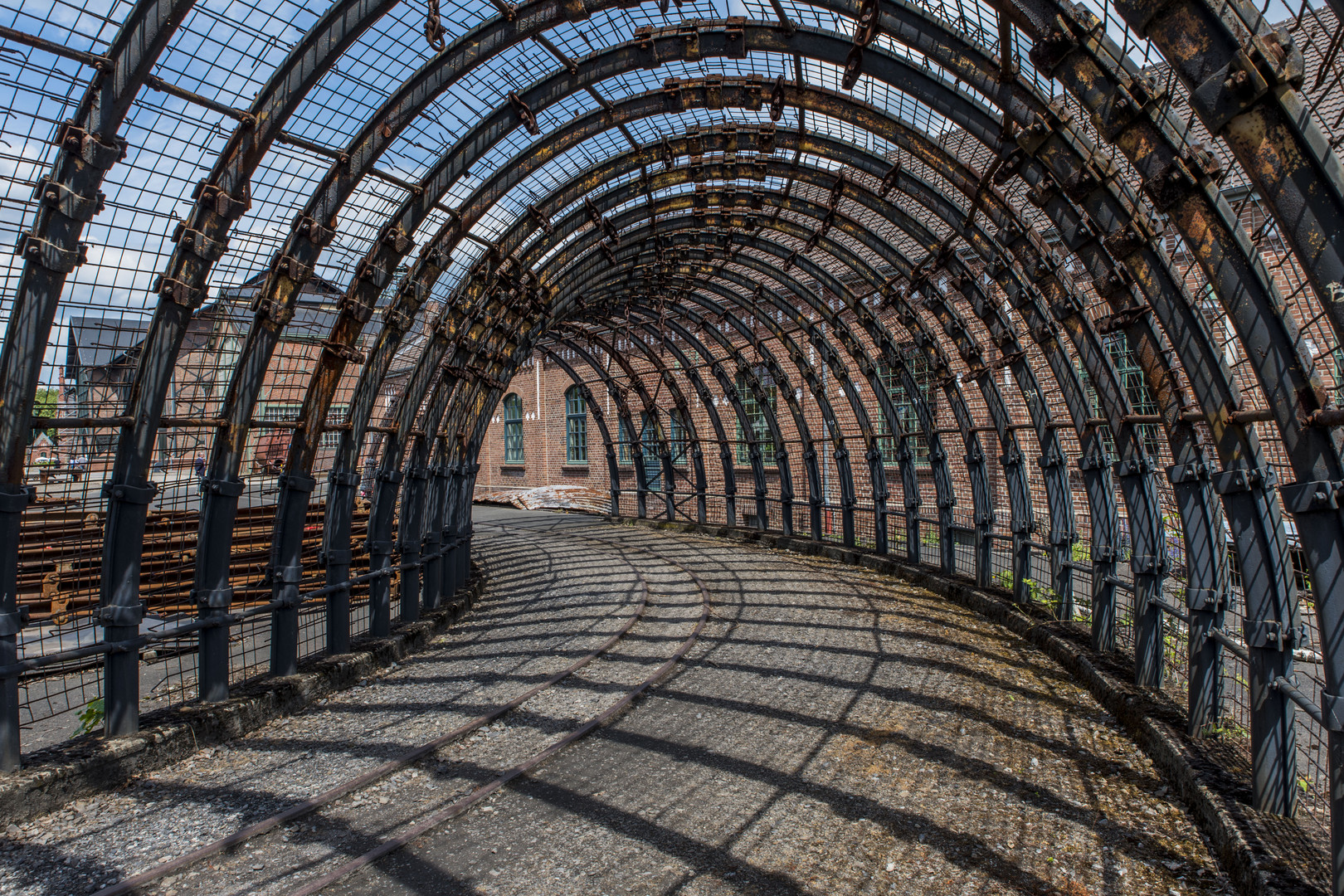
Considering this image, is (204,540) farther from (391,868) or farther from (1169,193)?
(1169,193)

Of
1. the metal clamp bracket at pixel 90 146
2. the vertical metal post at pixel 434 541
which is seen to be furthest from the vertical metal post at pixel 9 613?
A: the vertical metal post at pixel 434 541

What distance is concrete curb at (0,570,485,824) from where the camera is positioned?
452 cm

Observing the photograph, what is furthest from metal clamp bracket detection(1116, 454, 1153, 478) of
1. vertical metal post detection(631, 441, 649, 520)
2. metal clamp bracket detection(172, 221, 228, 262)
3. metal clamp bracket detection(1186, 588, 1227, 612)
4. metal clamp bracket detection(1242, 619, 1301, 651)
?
vertical metal post detection(631, 441, 649, 520)

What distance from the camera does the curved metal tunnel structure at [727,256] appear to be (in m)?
3.91

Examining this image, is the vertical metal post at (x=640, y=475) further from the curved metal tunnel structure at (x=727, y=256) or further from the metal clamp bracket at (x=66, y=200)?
the metal clamp bracket at (x=66, y=200)

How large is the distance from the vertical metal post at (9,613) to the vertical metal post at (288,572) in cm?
210

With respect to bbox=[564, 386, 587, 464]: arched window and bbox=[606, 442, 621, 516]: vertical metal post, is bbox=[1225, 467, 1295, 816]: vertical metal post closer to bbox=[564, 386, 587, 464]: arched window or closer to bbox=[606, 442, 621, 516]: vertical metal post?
bbox=[606, 442, 621, 516]: vertical metal post

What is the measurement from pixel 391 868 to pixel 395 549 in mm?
5770

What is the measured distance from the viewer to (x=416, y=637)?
28.7 feet

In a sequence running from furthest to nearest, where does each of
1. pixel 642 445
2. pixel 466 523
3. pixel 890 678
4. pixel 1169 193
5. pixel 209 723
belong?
pixel 642 445, pixel 466 523, pixel 890 678, pixel 209 723, pixel 1169 193

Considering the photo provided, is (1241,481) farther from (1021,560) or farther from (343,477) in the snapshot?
(343,477)

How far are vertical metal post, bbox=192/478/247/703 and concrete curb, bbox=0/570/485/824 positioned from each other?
0.20 m

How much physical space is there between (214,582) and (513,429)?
→ 24.5 m

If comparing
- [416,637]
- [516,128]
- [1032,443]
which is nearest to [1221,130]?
[516,128]
